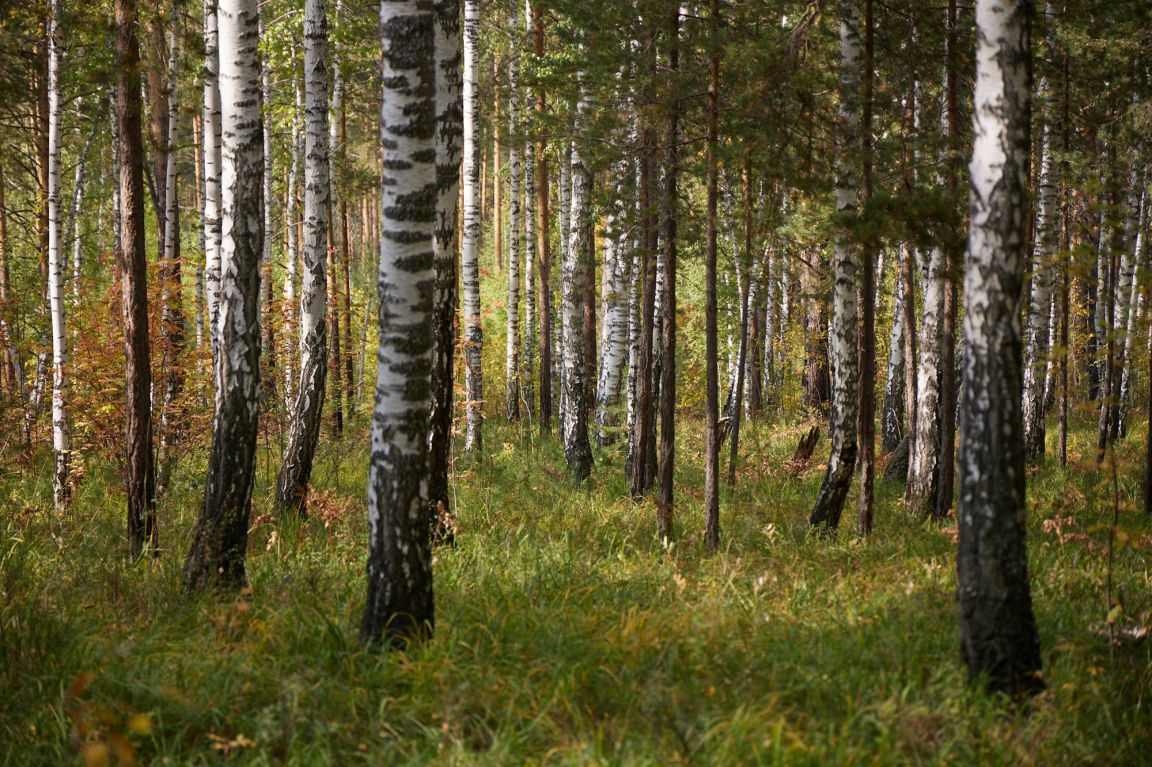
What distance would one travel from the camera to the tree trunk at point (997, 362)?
184 inches

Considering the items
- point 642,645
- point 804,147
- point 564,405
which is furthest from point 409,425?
point 564,405

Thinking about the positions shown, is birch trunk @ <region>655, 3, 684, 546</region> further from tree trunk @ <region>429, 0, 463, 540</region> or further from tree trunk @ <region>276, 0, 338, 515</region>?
tree trunk @ <region>276, 0, 338, 515</region>

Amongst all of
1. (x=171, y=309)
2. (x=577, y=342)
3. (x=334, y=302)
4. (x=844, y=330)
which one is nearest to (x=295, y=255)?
(x=334, y=302)

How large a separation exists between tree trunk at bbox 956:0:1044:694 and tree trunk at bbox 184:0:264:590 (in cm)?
496

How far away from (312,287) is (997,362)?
23.5 feet

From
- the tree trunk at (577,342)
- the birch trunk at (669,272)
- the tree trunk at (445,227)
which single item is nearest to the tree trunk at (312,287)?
the tree trunk at (445,227)

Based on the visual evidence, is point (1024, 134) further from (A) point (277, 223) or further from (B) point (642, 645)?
(A) point (277, 223)

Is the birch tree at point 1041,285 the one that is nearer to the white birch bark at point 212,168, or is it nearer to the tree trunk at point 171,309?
the white birch bark at point 212,168

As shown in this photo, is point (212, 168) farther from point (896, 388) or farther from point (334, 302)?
point (896, 388)

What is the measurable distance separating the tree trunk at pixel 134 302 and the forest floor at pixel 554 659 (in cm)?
39

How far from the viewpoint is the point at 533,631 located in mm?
5352

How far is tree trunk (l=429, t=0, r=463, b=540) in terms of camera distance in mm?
7379

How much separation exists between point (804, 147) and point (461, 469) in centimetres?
652

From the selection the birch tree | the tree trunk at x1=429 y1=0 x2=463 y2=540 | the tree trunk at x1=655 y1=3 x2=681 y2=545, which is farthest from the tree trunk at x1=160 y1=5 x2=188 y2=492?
the birch tree
